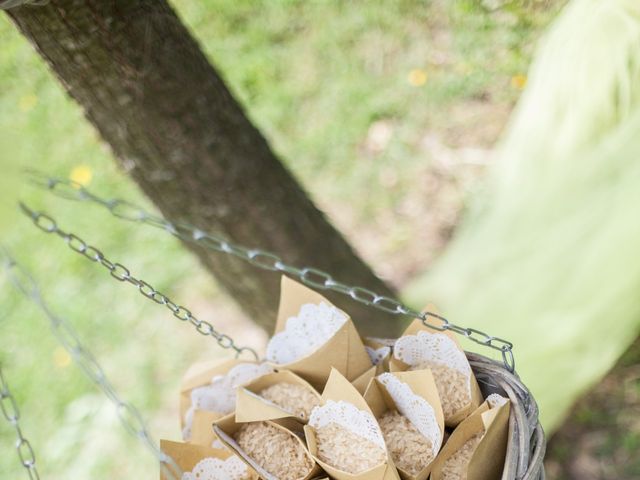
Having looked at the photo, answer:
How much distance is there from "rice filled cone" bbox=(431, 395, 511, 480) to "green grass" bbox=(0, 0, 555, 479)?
1700 mm

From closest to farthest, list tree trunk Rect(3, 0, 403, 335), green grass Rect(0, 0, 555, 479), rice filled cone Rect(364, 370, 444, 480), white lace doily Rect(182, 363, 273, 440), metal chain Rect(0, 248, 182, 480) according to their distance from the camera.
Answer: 1. metal chain Rect(0, 248, 182, 480)
2. rice filled cone Rect(364, 370, 444, 480)
3. white lace doily Rect(182, 363, 273, 440)
4. tree trunk Rect(3, 0, 403, 335)
5. green grass Rect(0, 0, 555, 479)

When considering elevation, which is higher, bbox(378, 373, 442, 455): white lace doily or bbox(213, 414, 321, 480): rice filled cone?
bbox(378, 373, 442, 455): white lace doily

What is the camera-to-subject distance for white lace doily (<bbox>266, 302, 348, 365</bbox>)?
47.5 inches

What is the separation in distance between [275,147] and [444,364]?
6.83 feet

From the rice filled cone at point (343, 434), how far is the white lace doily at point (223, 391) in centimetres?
21

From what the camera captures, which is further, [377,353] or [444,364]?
[377,353]

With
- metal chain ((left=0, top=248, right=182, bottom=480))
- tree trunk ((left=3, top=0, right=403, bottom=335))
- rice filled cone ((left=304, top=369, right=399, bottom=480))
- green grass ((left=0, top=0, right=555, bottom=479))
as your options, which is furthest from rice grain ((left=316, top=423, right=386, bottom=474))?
green grass ((left=0, top=0, right=555, bottom=479))

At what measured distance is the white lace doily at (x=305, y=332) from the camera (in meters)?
1.21

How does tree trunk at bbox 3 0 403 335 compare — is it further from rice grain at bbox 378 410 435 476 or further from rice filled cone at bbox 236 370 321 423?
rice grain at bbox 378 410 435 476

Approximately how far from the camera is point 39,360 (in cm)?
308

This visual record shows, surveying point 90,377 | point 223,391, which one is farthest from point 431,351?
point 90,377

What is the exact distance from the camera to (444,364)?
45.5 inches

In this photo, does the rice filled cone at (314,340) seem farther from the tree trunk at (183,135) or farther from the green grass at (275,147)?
the green grass at (275,147)

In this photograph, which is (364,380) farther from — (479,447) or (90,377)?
(90,377)
